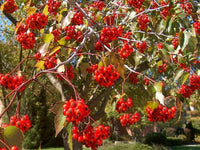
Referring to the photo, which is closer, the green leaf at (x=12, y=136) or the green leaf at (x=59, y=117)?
the green leaf at (x=12, y=136)

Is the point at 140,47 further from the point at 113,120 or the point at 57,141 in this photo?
the point at 113,120

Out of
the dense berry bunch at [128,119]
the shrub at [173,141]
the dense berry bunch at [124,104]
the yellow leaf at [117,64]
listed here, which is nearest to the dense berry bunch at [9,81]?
the yellow leaf at [117,64]

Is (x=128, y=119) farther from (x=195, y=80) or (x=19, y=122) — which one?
(x=19, y=122)

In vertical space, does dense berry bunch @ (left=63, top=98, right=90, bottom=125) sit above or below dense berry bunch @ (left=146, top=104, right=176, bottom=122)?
above

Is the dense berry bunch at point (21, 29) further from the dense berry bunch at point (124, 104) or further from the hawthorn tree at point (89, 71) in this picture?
the dense berry bunch at point (124, 104)

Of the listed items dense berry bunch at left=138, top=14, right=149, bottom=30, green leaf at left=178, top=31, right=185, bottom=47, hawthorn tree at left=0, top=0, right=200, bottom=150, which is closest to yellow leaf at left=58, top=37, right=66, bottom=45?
hawthorn tree at left=0, top=0, right=200, bottom=150

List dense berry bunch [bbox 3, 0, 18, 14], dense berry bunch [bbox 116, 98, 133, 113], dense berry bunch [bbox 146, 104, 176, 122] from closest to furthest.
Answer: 1. dense berry bunch [bbox 146, 104, 176, 122]
2. dense berry bunch [bbox 116, 98, 133, 113]
3. dense berry bunch [bbox 3, 0, 18, 14]

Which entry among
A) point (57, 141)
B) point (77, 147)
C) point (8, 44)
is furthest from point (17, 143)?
point (57, 141)

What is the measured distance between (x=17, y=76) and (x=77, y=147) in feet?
14.0

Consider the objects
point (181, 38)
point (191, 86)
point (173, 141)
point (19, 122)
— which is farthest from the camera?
point (173, 141)

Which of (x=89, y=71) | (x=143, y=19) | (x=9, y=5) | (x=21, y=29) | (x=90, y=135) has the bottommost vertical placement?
(x=90, y=135)

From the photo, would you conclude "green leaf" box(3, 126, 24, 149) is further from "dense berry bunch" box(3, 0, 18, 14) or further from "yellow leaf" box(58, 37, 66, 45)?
"dense berry bunch" box(3, 0, 18, 14)

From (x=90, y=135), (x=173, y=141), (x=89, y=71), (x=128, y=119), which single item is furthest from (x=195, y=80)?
(x=173, y=141)

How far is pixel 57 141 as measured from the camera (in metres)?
21.3
